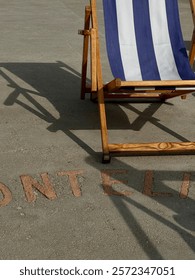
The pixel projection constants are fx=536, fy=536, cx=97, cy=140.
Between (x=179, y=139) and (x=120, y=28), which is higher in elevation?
(x=120, y=28)

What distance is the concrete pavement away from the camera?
9.60 feet

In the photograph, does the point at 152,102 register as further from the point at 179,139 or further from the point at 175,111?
the point at 179,139

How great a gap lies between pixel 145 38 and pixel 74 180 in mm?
1695

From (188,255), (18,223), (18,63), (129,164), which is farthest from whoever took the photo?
(18,63)

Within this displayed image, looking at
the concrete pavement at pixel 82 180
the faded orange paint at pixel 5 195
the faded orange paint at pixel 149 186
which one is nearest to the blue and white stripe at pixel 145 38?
the concrete pavement at pixel 82 180

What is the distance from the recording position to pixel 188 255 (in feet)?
9.29

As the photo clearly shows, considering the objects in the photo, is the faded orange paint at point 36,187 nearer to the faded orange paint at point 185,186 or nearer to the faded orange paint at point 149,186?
the faded orange paint at point 149,186

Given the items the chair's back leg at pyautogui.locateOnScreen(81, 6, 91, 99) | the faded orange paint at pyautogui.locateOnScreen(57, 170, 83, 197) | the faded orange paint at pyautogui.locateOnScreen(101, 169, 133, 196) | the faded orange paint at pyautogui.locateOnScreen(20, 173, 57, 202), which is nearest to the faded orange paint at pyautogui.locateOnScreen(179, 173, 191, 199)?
the faded orange paint at pyautogui.locateOnScreen(101, 169, 133, 196)

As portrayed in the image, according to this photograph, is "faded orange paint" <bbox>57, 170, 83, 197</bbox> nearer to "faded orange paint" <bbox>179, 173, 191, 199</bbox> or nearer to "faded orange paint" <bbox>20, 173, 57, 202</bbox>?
"faded orange paint" <bbox>20, 173, 57, 202</bbox>

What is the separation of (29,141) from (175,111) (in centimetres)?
149

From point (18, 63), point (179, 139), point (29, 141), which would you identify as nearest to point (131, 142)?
point (179, 139)

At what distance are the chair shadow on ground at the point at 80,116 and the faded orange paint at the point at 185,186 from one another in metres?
0.04

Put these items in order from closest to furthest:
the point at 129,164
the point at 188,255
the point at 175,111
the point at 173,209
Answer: the point at 188,255
the point at 173,209
the point at 129,164
the point at 175,111

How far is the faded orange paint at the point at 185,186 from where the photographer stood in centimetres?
345
